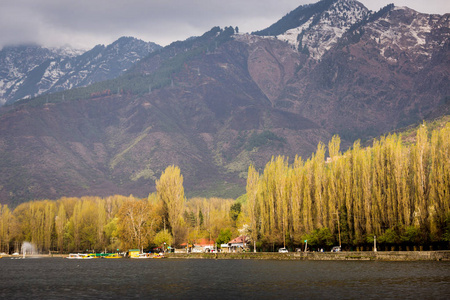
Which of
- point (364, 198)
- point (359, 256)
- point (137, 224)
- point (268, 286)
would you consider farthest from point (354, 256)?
point (137, 224)

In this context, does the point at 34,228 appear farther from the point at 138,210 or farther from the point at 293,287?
the point at 293,287

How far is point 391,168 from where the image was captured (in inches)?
3393

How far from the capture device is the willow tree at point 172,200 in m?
128

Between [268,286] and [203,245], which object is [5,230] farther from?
[268,286]

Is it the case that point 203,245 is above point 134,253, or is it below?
above

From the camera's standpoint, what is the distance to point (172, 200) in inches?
5064

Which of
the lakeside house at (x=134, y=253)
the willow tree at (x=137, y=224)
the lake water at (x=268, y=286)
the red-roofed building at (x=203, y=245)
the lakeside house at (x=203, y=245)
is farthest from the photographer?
the red-roofed building at (x=203, y=245)

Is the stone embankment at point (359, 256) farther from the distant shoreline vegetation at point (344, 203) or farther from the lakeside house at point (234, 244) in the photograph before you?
the lakeside house at point (234, 244)

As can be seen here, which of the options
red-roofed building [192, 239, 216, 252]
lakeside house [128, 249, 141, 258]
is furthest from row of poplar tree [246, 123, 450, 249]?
red-roofed building [192, 239, 216, 252]

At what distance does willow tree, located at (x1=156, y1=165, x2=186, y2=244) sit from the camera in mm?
128250

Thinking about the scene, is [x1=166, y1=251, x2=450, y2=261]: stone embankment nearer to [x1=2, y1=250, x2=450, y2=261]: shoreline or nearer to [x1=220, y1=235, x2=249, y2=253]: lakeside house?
[x1=2, y1=250, x2=450, y2=261]: shoreline

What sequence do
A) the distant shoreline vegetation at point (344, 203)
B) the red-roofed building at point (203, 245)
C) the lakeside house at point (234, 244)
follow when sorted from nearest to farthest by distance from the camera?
the distant shoreline vegetation at point (344, 203) < the lakeside house at point (234, 244) < the red-roofed building at point (203, 245)

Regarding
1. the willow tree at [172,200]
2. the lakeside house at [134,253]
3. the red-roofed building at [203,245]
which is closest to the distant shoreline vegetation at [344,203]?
the willow tree at [172,200]

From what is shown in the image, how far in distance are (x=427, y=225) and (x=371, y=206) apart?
11.3m
